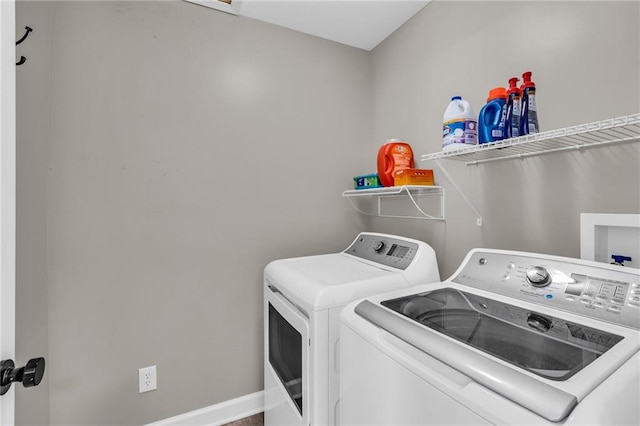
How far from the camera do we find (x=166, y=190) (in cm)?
168

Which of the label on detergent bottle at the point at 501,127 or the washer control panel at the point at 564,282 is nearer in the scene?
the washer control panel at the point at 564,282

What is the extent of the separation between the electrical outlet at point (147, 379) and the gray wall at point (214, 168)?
39 millimetres

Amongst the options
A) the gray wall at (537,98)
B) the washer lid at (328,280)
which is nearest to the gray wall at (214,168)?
the gray wall at (537,98)

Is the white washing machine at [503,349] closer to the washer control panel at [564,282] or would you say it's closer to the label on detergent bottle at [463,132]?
the washer control panel at [564,282]

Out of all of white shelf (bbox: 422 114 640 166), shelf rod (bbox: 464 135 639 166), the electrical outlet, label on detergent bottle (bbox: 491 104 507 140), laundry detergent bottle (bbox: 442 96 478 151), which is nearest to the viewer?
white shelf (bbox: 422 114 640 166)

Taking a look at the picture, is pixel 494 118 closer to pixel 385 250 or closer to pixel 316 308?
pixel 385 250

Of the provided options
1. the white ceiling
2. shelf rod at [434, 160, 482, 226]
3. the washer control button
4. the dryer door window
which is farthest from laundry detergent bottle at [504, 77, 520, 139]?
the dryer door window

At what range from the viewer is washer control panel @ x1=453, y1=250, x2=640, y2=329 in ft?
2.82

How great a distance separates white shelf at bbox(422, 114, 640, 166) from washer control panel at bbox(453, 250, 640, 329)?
42cm

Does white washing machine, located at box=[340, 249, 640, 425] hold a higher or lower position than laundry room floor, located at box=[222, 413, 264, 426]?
higher

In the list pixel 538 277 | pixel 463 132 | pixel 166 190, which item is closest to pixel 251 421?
pixel 166 190

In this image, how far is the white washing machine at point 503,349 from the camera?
0.58 metres

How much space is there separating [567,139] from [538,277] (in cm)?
51

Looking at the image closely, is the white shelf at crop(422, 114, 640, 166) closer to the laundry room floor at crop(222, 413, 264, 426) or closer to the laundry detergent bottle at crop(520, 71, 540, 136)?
the laundry detergent bottle at crop(520, 71, 540, 136)
